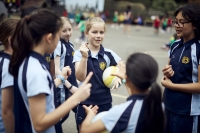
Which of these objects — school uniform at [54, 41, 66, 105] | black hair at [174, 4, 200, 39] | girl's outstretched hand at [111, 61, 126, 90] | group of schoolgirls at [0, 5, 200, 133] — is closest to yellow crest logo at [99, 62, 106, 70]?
girl's outstretched hand at [111, 61, 126, 90]

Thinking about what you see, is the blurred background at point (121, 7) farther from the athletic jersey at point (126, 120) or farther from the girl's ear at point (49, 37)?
the athletic jersey at point (126, 120)

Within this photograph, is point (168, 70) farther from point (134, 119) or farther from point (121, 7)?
point (121, 7)

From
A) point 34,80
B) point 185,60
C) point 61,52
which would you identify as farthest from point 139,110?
point 61,52

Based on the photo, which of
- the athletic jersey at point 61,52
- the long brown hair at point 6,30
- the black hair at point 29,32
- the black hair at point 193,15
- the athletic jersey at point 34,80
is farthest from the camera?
the athletic jersey at point 61,52

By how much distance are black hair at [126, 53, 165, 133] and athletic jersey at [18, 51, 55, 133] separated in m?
0.60

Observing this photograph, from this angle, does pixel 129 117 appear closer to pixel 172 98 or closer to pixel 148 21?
pixel 172 98

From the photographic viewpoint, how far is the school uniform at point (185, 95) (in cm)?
264

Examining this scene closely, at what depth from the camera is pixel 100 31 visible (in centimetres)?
312

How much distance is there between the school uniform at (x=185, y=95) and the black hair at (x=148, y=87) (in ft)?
2.68

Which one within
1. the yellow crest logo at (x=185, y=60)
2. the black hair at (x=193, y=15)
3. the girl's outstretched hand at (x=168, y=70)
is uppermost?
the black hair at (x=193, y=15)

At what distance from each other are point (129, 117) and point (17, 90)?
2.83 feet

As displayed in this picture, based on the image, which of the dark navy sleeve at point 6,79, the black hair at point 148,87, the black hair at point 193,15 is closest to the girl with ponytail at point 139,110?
the black hair at point 148,87

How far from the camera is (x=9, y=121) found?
222cm

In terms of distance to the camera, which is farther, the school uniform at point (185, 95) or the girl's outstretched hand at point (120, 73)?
the school uniform at point (185, 95)
